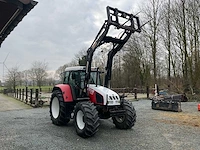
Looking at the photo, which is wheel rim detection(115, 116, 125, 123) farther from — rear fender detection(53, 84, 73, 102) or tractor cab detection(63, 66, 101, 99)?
rear fender detection(53, 84, 73, 102)

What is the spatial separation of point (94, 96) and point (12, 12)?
311cm

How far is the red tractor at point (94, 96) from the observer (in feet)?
16.6

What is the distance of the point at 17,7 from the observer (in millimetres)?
3273

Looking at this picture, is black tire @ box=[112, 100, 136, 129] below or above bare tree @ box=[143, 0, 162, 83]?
below

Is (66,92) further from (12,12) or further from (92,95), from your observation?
(12,12)

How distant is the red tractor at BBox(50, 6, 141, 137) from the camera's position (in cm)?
507

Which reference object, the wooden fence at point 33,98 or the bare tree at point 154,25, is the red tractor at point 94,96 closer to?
the wooden fence at point 33,98

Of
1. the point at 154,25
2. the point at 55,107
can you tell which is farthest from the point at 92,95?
the point at 154,25

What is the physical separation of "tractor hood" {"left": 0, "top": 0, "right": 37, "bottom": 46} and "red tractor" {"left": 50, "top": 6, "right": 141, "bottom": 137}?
2268 mm

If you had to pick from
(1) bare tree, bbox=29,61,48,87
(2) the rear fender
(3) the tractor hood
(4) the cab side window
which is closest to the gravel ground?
(2) the rear fender

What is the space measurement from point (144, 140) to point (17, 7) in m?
3.98

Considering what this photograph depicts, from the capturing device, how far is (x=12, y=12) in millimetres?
3531

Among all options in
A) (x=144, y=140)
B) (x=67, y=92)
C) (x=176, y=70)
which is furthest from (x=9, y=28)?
(x=176, y=70)

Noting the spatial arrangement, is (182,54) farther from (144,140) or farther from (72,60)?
(72,60)
